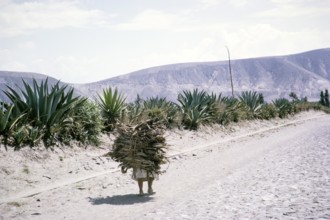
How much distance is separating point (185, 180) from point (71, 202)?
2996mm

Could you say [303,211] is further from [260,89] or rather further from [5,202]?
[260,89]

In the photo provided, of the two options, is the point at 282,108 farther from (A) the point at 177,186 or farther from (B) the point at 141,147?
(B) the point at 141,147

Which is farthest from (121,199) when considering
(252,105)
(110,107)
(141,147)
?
(252,105)

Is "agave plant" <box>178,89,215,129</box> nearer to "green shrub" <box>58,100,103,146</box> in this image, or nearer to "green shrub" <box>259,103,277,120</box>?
"green shrub" <box>58,100,103,146</box>

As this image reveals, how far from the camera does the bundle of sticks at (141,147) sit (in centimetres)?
794

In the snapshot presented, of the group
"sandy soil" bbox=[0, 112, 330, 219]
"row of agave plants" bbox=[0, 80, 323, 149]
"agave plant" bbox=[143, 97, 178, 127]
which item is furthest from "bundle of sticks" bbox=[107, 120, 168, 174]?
"agave plant" bbox=[143, 97, 178, 127]

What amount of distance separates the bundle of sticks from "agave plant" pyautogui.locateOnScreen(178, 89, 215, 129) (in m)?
11.1

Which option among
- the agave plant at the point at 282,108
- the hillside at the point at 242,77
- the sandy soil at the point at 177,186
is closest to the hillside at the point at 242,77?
the hillside at the point at 242,77

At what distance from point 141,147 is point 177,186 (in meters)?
1.57

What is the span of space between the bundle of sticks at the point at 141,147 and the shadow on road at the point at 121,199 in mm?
596

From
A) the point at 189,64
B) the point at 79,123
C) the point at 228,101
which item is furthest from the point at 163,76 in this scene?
the point at 79,123

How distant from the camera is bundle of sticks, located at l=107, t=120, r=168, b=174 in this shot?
26.0 feet

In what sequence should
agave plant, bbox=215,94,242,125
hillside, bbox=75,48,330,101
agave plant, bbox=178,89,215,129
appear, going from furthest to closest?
1. hillside, bbox=75,48,330,101
2. agave plant, bbox=215,94,242,125
3. agave plant, bbox=178,89,215,129

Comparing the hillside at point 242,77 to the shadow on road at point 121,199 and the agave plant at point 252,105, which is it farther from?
the shadow on road at point 121,199
